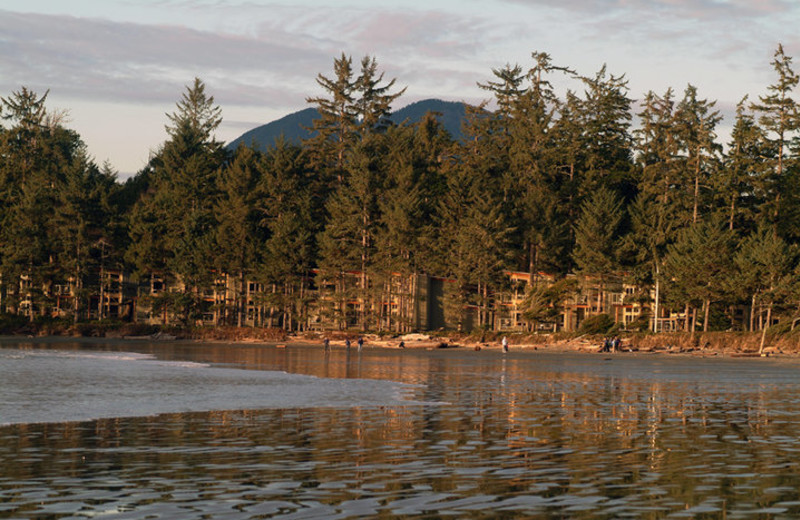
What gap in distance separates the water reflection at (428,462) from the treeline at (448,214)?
57.7 m

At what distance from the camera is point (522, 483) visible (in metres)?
14.7

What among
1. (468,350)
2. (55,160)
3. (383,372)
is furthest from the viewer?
(55,160)

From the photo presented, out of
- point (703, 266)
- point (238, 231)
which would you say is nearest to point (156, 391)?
point (703, 266)

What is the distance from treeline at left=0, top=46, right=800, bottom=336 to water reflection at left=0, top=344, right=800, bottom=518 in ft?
189

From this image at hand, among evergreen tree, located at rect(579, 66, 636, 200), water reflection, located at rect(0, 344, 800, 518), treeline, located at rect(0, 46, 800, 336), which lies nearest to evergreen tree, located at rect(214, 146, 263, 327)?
treeline, located at rect(0, 46, 800, 336)

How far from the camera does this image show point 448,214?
102 m

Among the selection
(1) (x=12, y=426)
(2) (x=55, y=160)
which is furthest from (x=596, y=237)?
(2) (x=55, y=160)

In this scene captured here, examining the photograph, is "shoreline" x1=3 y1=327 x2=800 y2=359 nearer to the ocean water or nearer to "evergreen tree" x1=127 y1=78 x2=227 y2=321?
"evergreen tree" x1=127 y1=78 x2=227 y2=321

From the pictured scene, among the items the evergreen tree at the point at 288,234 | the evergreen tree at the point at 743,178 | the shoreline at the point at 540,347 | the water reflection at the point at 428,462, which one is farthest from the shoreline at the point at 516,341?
the water reflection at the point at 428,462

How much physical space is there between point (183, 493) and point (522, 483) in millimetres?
5277

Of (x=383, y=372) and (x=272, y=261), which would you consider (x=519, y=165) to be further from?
(x=383, y=372)

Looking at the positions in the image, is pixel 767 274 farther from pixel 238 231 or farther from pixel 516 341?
pixel 238 231

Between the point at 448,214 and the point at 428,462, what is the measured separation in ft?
282

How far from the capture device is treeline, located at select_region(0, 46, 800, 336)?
92.1 m
